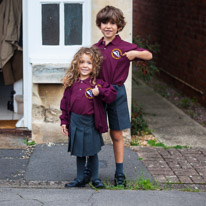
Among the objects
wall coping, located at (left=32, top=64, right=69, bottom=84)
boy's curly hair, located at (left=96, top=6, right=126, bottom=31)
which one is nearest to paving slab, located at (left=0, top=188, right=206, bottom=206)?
boy's curly hair, located at (left=96, top=6, right=126, bottom=31)

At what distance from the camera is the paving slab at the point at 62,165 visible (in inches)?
222

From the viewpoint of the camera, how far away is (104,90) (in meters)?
4.97

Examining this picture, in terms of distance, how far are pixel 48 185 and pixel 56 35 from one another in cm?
212

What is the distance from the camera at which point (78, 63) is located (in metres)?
5.03

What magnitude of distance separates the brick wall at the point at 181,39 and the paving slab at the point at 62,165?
376 centimetres

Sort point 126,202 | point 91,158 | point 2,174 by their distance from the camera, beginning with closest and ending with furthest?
point 126,202
point 91,158
point 2,174

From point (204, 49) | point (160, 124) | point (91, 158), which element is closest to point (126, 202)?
point (91, 158)

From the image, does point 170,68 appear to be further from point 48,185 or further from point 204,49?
point 48,185

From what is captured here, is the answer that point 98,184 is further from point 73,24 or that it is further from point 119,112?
point 73,24

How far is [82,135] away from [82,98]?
14.4 inches

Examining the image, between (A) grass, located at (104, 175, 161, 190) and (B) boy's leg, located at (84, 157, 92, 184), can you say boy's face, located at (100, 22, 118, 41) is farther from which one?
(A) grass, located at (104, 175, 161, 190)

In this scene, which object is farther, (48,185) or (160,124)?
(160,124)

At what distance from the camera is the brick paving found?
225 inches

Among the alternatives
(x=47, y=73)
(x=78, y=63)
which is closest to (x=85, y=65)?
(x=78, y=63)
